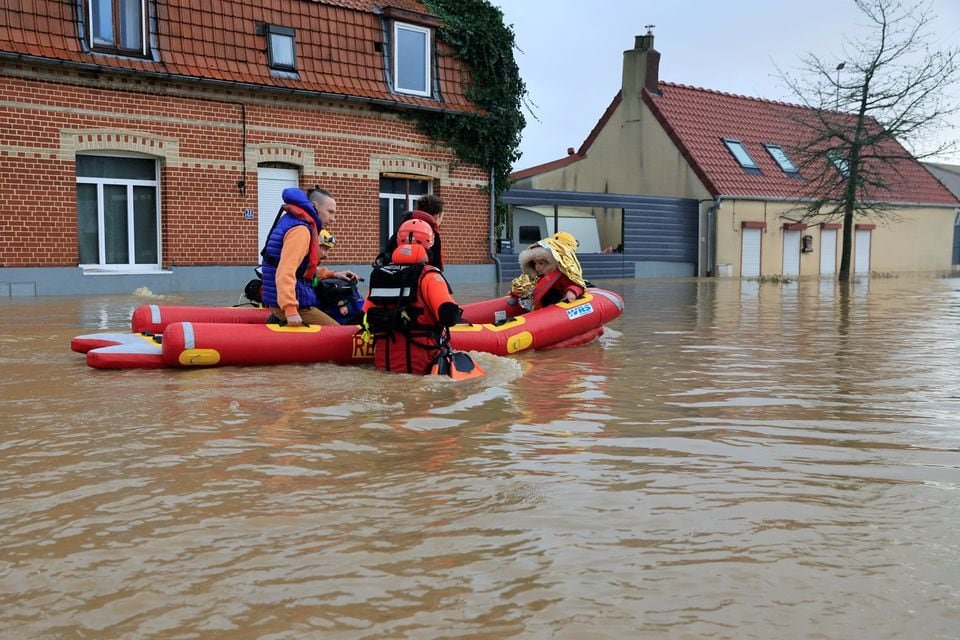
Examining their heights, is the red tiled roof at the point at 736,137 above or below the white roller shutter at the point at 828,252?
above

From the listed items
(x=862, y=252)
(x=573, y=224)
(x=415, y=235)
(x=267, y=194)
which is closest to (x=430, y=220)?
(x=415, y=235)

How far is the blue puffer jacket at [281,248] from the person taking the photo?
7.29m

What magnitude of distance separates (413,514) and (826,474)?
6.08ft

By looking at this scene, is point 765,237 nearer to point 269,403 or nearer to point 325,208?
point 325,208

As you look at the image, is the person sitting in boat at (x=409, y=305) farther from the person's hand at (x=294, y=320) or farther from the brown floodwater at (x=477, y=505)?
the person's hand at (x=294, y=320)

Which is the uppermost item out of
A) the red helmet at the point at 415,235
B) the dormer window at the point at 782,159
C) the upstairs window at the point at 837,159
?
the dormer window at the point at 782,159

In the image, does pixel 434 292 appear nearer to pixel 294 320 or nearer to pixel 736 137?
pixel 294 320

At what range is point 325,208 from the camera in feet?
25.8

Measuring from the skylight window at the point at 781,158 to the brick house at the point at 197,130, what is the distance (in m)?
13.8

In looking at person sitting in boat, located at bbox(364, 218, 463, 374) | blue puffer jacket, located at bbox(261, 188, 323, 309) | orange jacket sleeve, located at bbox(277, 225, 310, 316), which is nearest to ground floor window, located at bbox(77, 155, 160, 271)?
blue puffer jacket, located at bbox(261, 188, 323, 309)

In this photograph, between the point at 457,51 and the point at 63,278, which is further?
the point at 457,51

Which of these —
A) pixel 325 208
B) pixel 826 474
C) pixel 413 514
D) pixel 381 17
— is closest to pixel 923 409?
pixel 826 474

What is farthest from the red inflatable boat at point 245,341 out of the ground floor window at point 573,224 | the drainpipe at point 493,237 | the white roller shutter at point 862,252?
the white roller shutter at point 862,252

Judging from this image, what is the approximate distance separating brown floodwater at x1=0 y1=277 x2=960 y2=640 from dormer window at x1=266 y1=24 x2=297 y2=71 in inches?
434
